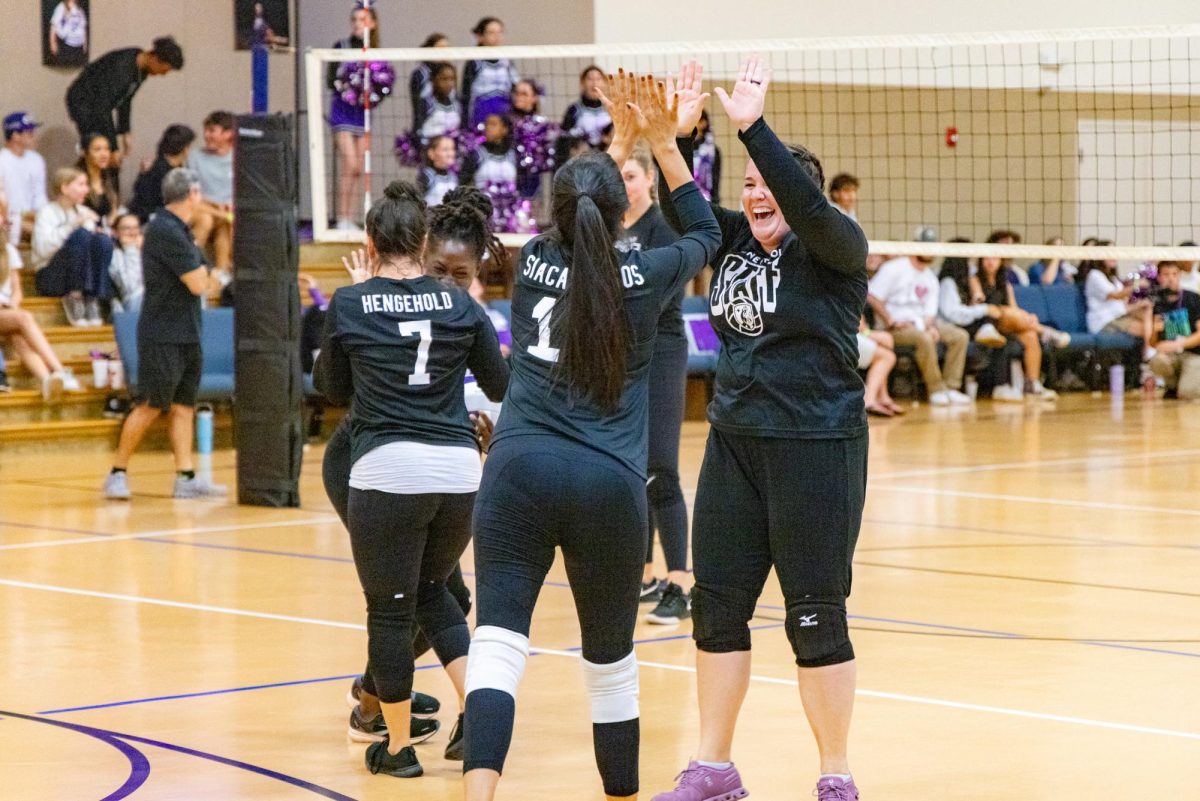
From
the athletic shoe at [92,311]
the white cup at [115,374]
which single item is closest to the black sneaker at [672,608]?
the white cup at [115,374]

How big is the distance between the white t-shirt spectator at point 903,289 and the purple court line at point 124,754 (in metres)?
12.7

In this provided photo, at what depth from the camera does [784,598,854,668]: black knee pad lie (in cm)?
452

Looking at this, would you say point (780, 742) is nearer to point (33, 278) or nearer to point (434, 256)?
point (434, 256)

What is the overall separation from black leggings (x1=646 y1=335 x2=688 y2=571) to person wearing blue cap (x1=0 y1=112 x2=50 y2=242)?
30.4 ft

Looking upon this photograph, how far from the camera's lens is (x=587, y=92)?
15859 millimetres

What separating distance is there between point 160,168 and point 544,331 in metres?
11.9

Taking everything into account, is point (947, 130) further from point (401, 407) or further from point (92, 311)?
point (401, 407)

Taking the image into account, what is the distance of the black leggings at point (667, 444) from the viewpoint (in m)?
7.05

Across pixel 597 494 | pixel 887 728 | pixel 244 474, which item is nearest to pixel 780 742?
pixel 887 728

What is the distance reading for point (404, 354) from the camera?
4.85 m

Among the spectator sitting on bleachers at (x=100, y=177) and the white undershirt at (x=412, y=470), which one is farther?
the spectator sitting on bleachers at (x=100, y=177)

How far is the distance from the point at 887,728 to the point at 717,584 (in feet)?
3.90

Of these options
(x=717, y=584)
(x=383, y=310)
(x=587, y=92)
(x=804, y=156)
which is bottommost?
(x=717, y=584)

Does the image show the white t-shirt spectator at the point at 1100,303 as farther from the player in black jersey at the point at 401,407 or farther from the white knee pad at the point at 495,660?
the white knee pad at the point at 495,660
